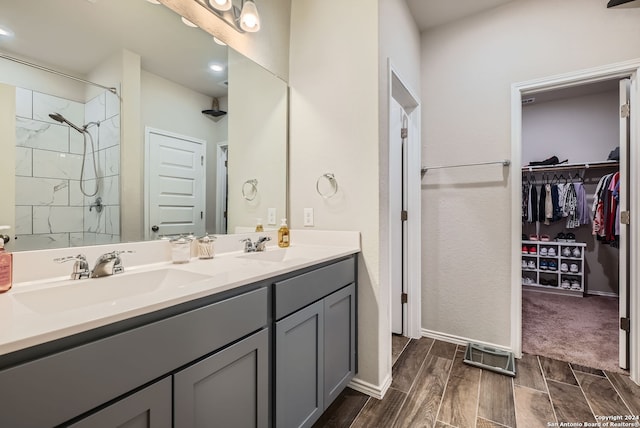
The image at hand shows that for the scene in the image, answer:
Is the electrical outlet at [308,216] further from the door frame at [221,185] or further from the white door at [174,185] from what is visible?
the white door at [174,185]

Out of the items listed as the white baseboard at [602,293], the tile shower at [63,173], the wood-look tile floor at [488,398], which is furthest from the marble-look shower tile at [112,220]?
the white baseboard at [602,293]

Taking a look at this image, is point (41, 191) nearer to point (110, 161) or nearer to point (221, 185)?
point (110, 161)

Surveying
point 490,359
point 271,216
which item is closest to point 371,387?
point 490,359

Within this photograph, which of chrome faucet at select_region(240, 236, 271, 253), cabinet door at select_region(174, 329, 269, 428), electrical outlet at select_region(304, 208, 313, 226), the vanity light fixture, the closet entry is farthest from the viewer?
the closet entry

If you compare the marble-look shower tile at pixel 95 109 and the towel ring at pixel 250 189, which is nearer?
the marble-look shower tile at pixel 95 109

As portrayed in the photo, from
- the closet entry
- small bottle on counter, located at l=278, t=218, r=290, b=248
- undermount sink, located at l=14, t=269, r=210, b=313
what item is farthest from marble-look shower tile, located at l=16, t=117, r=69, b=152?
the closet entry

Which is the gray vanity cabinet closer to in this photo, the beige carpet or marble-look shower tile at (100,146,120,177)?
A: marble-look shower tile at (100,146,120,177)

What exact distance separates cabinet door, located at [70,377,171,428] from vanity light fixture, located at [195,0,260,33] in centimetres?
176

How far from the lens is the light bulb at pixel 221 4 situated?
1.53m

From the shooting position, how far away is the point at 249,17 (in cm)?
165

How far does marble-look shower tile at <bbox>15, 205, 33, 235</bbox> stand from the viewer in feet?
3.17

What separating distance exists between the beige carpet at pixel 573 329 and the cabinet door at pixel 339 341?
1.57 m

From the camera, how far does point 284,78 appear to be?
6.72 ft

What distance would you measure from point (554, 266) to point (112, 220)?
4.97 m
